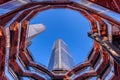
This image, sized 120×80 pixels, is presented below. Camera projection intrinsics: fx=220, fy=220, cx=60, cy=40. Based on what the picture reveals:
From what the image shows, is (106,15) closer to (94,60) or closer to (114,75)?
(114,75)

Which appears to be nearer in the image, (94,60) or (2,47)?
(2,47)

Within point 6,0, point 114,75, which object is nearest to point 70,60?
point 114,75

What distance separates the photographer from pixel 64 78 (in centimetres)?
2647

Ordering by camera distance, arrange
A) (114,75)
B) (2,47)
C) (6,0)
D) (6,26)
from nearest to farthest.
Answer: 1. (6,0)
2. (6,26)
3. (2,47)
4. (114,75)

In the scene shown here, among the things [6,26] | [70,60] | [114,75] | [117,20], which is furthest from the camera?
[70,60]

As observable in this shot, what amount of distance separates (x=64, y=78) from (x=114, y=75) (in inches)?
311

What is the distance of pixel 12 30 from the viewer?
18797 mm

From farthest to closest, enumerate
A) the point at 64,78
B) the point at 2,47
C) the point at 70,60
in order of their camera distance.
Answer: the point at 70,60, the point at 64,78, the point at 2,47

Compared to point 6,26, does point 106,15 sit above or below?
above

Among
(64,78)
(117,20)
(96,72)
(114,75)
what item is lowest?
(64,78)

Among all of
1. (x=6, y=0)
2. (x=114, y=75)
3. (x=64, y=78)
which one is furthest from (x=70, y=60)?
(x=6, y=0)

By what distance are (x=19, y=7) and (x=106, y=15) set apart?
5.87m

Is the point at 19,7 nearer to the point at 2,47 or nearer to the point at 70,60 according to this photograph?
the point at 2,47

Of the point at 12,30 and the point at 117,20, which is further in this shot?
the point at 12,30
